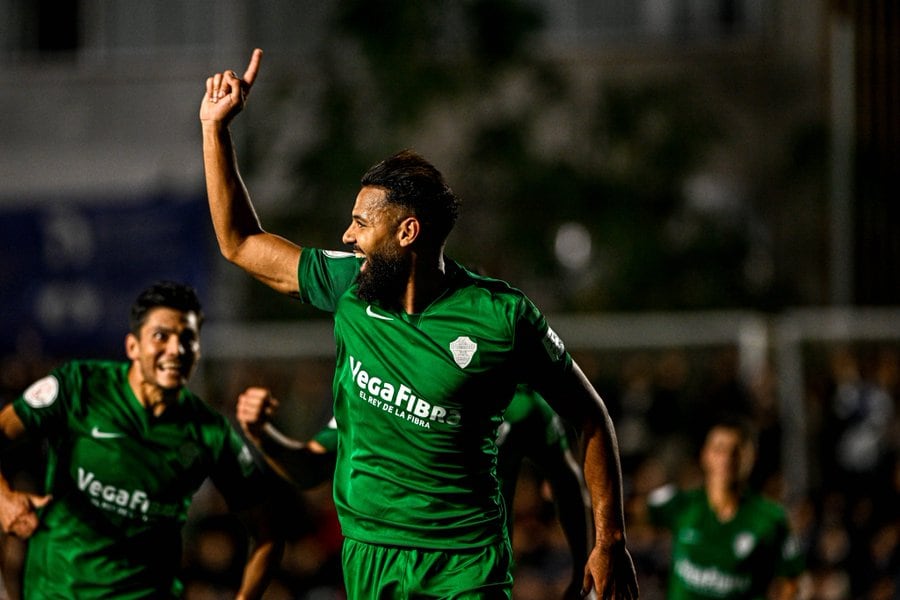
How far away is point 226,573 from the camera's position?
9711 mm

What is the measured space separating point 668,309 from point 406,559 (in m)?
11.2

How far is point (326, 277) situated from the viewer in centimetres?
425

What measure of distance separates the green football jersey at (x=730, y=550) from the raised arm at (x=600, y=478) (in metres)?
2.96

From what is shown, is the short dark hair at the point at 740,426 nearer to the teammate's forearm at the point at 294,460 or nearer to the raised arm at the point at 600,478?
the teammate's forearm at the point at 294,460

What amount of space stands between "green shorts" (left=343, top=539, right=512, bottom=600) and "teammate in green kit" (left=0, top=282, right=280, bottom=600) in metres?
1.22

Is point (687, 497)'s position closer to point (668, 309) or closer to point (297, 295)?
point (297, 295)

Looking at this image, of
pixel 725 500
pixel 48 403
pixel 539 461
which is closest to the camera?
pixel 48 403

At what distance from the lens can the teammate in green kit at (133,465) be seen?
4.99 m

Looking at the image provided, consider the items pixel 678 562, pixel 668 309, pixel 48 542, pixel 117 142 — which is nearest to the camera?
pixel 48 542

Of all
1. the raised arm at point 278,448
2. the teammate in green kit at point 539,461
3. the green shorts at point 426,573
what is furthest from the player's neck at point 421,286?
the teammate in green kit at point 539,461

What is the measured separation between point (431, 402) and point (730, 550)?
342 centimetres

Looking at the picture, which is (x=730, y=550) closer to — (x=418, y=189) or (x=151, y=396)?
(x=151, y=396)

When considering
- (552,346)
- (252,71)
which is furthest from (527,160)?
(552,346)

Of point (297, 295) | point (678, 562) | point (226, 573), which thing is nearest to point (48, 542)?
point (297, 295)
